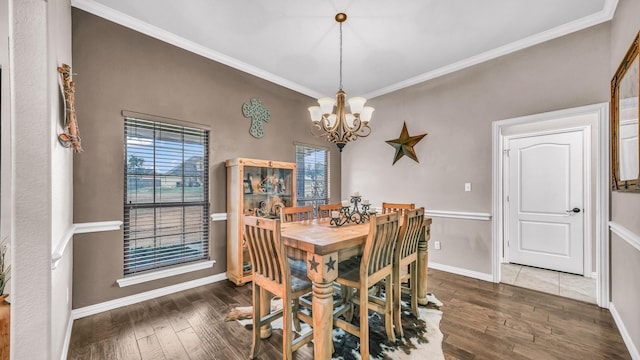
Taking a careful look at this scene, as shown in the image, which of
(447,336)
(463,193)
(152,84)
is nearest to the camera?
(447,336)

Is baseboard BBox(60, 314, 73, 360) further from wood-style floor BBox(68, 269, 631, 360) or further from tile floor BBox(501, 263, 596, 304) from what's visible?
tile floor BBox(501, 263, 596, 304)

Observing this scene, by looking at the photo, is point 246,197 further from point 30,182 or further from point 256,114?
point 30,182

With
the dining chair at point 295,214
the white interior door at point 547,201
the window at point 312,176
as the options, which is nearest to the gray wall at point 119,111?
the dining chair at point 295,214

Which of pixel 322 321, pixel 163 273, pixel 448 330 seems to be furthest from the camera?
pixel 163 273

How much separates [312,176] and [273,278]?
2.98m

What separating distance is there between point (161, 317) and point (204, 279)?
76cm

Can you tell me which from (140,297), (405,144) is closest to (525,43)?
(405,144)

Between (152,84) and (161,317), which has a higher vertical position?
(152,84)

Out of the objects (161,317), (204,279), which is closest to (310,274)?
(161,317)

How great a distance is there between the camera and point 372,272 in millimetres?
1868

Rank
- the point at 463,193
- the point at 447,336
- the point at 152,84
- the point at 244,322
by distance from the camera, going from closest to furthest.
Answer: the point at 447,336, the point at 244,322, the point at 152,84, the point at 463,193

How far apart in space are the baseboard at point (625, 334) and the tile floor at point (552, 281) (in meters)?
0.35

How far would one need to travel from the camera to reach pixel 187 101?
3016mm

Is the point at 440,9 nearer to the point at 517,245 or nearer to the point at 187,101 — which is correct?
the point at 187,101
